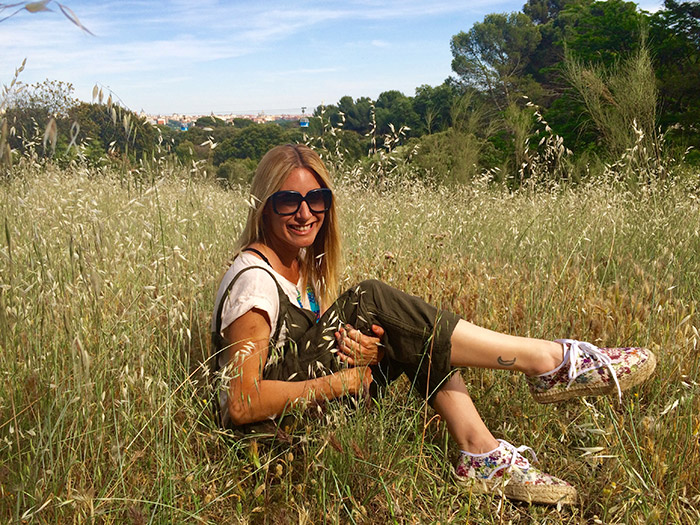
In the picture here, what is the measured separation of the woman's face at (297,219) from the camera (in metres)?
2.12

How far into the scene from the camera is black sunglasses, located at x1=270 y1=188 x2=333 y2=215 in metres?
2.10

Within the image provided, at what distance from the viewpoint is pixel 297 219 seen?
6.99ft

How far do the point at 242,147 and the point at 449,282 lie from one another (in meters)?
6.87

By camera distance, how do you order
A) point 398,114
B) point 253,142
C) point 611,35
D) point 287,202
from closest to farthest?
point 287,202 < point 253,142 < point 611,35 < point 398,114

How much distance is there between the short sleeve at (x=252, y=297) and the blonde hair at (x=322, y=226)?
0.79 feet

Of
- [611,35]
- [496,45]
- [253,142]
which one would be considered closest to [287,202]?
[253,142]

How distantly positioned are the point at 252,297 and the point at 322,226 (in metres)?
0.64

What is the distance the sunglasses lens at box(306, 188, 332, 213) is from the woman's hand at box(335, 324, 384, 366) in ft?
1.60

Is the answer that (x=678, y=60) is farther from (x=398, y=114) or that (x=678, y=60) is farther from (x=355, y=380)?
(x=355, y=380)

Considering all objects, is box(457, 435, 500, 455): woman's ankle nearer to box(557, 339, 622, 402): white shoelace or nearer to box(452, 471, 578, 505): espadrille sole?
box(452, 471, 578, 505): espadrille sole

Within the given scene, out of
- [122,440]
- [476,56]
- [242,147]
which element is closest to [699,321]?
[122,440]

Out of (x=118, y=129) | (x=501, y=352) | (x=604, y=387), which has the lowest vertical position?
(x=604, y=387)

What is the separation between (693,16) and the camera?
1365cm

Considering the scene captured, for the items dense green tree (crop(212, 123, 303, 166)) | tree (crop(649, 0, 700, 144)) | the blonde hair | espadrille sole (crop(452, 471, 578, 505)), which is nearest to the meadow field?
espadrille sole (crop(452, 471, 578, 505))
